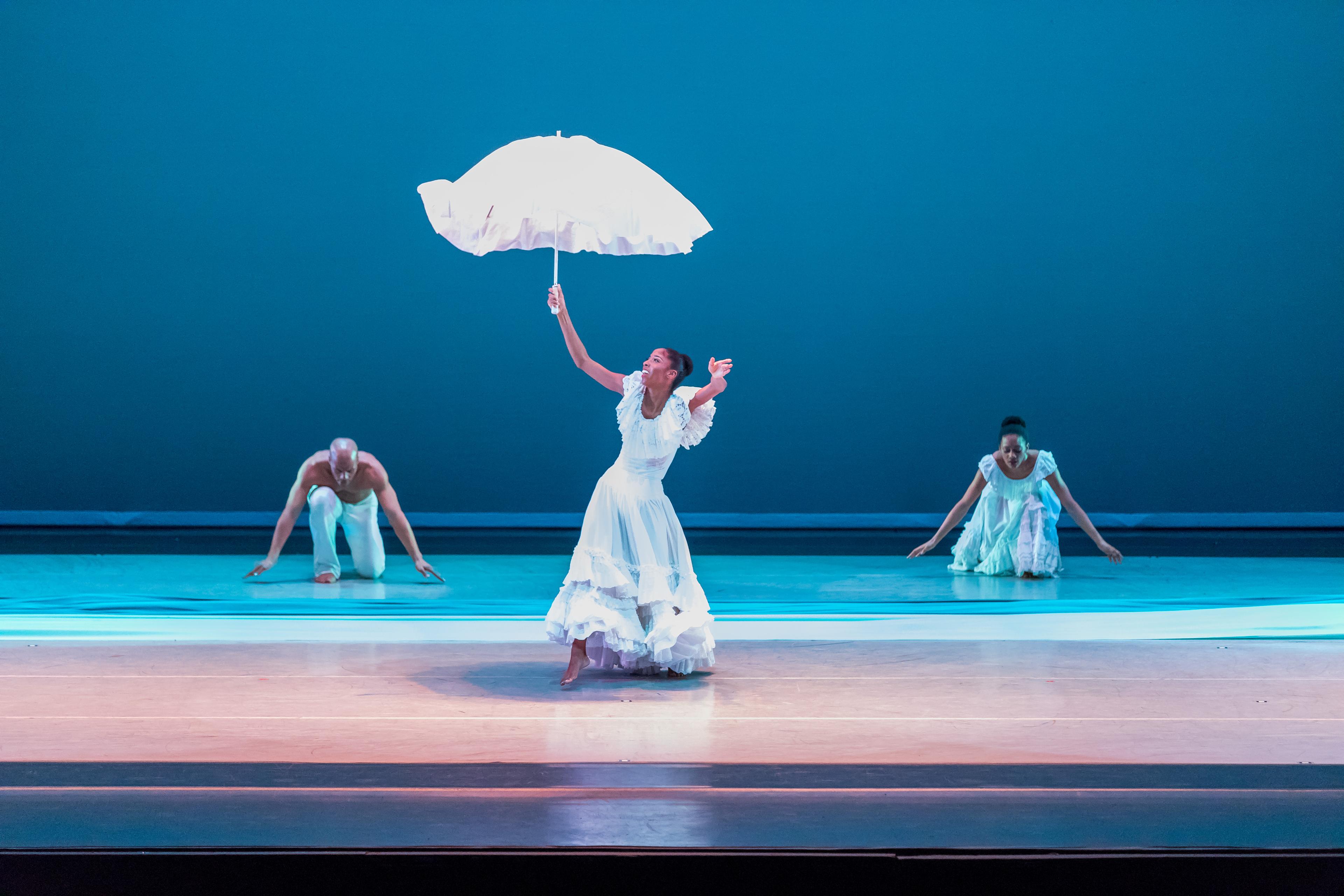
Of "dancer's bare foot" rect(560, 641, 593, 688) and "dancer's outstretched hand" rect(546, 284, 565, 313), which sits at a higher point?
"dancer's outstretched hand" rect(546, 284, 565, 313)

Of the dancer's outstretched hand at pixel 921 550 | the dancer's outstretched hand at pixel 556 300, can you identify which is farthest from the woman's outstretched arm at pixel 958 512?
the dancer's outstretched hand at pixel 556 300

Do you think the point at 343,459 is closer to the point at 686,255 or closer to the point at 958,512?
the point at 958,512

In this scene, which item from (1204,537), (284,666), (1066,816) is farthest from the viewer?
(1204,537)

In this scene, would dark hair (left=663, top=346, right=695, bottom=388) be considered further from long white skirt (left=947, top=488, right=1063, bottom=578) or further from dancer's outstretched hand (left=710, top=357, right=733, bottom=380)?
long white skirt (left=947, top=488, right=1063, bottom=578)

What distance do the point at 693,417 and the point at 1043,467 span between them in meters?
2.92

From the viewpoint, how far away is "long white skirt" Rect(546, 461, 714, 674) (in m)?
3.27

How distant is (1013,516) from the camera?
231 inches

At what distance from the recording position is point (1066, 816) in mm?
1934

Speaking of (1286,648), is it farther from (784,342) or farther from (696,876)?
(784,342)

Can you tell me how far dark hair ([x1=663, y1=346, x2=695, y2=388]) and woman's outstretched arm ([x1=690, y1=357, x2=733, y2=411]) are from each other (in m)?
0.06

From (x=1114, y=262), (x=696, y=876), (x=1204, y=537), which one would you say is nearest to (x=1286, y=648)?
(x=696, y=876)

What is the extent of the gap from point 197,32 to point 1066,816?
750 centimetres

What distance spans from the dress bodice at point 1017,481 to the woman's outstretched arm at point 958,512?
4 centimetres

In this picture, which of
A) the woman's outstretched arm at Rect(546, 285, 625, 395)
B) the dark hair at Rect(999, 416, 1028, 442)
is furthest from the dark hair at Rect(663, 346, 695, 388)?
the dark hair at Rect(999, 416, 1028, 442)
